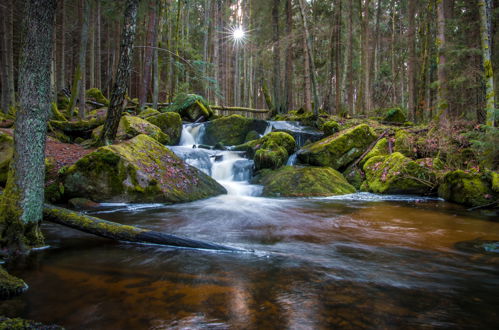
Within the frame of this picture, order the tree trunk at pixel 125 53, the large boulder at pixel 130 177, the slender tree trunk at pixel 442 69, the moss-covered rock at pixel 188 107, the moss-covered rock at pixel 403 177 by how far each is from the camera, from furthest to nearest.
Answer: the moss-covered rock at pixel 188 107
the slender tree trunk at pixel 442 69
the moss-covered rock at pixel 403 177
the tree trunk at pixel 125 53
the large boulder at pixel 130 177

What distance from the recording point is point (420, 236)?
5.72 m

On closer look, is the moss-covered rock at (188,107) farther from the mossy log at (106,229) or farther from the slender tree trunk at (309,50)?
the mossy log at (106,229)

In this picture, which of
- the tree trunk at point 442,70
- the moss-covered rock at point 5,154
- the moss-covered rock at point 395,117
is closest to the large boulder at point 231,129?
the moss-covered rock at point 395,117

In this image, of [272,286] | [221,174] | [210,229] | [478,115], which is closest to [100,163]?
[210,229]

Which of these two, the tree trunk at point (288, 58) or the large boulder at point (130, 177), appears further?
the tree trunk at point (288, 58)

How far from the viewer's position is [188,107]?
18453mm

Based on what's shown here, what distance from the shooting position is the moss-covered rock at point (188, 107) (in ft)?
60.6

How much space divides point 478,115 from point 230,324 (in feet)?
49.8

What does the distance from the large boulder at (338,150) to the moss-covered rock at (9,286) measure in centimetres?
1064

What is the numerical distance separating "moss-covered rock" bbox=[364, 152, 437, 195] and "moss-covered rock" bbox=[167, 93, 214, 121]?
11.3 meters

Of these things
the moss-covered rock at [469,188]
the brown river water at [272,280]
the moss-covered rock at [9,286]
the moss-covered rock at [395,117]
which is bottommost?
the brown river water at [272,280]

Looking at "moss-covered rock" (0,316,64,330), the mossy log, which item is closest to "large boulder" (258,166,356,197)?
the mossy log

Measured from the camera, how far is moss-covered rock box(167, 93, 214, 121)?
18484 millimetres

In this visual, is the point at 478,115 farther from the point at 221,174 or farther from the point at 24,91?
the point at 24,91
